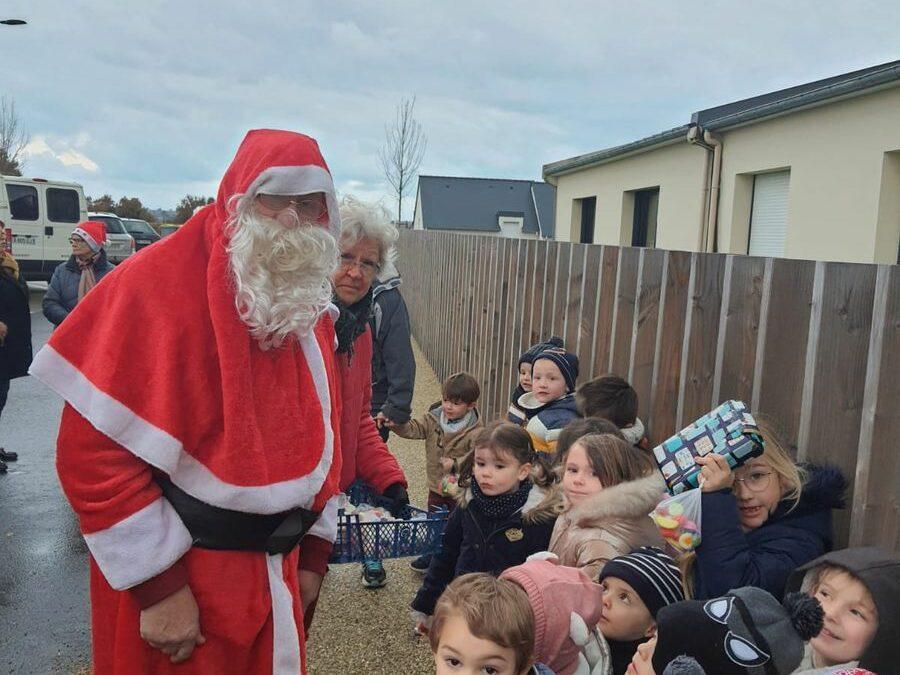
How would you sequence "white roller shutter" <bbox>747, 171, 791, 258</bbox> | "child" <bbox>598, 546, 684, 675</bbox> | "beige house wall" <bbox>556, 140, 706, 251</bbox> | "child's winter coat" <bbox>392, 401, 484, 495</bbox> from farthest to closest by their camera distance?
"beige house wall" <bbox>556, 140, 706, 251</bbox> → "white roller shutter" <bbox>747, 171, 791, 258</bbox> → "child's winter coat" <bbox>392, 401, 484, 495</bbox> → "child" <bbox>598, 546, 684, 675</bbox>

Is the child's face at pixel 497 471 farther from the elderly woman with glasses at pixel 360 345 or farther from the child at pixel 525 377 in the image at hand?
the child at pixel 525 377

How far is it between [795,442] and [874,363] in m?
0.47

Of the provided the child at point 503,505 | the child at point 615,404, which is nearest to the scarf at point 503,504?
the child at point 503,505

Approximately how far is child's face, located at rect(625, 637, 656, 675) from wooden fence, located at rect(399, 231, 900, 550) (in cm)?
84

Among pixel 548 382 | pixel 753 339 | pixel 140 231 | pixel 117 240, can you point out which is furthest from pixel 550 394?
pixel 140 231

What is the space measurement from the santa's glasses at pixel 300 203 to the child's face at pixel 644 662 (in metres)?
1.47

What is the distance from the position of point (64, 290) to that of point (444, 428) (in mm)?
3960

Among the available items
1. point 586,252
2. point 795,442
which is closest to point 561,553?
point 795,442

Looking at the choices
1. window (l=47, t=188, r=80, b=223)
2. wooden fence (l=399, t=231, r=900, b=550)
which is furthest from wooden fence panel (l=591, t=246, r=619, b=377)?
window (l=47, t=188, r=80, b=223)

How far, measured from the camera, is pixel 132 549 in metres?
1.75

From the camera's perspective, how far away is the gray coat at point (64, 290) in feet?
21.2

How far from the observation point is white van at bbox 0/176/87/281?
58.0 ft

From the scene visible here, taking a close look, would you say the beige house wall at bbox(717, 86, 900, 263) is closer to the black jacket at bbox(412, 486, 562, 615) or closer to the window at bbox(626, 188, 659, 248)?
the window at bbox(626, 188, 659, 248)

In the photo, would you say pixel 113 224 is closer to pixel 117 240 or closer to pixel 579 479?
pixel 117 240
